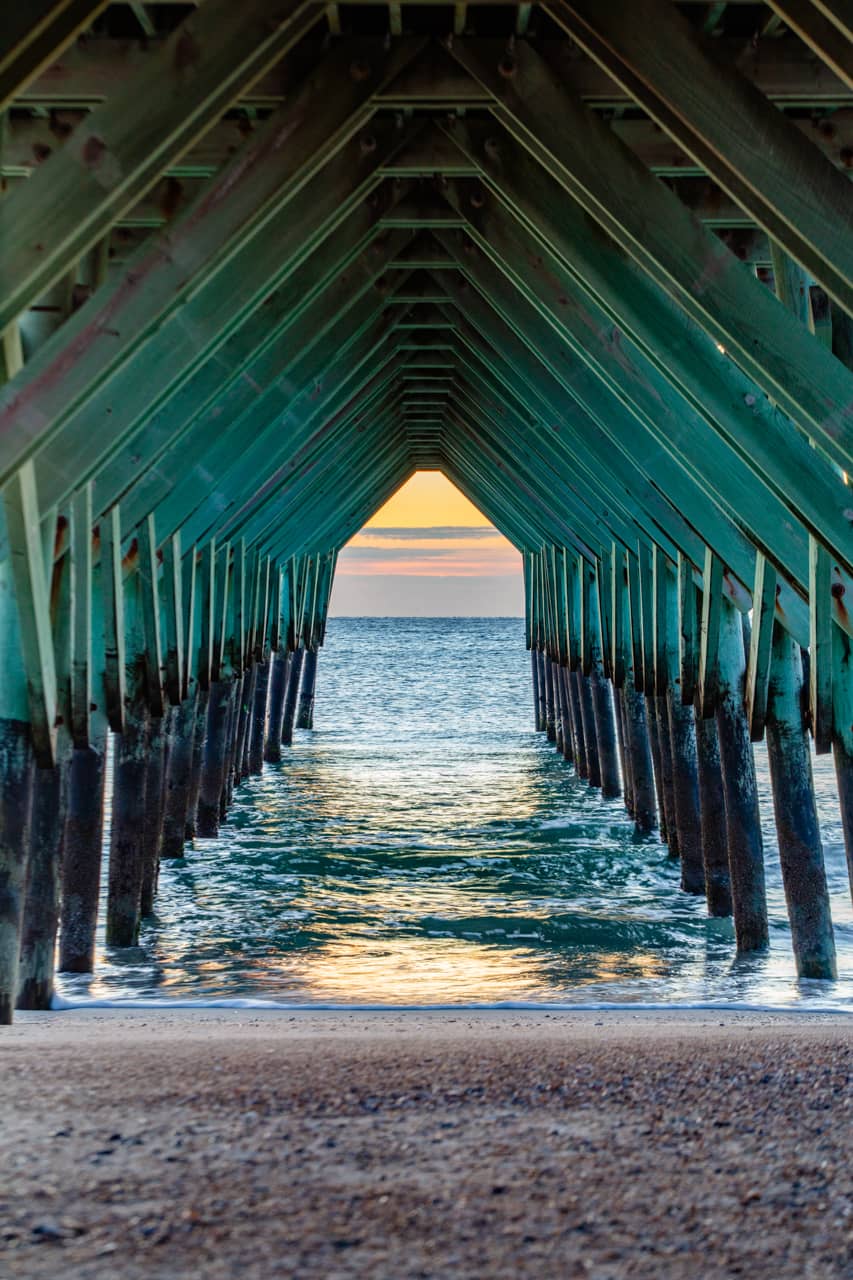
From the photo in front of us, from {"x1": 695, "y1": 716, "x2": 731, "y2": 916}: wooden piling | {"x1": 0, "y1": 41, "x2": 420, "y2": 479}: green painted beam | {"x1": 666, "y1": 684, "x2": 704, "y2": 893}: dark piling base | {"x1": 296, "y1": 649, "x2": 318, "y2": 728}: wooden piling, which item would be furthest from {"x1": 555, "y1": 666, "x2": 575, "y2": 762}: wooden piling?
{"x1": 0, "y1": 41, "x2": 420, "y2": 479}: green painted beam

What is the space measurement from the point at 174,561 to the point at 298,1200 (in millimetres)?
8152

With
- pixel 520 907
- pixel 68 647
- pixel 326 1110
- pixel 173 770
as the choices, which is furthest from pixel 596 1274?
pixel 173 770

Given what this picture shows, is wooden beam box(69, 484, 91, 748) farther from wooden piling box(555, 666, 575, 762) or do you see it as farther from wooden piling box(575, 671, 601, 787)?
wooden piling box(555, 666, 575, 762)

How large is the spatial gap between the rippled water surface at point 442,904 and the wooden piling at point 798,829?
228mm

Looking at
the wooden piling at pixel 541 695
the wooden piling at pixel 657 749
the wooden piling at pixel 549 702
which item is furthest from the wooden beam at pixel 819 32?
the wooden piling at pixel 541 695

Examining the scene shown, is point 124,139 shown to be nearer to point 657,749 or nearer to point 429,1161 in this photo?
point 429,1161

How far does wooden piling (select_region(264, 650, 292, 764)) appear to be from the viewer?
74.0ft

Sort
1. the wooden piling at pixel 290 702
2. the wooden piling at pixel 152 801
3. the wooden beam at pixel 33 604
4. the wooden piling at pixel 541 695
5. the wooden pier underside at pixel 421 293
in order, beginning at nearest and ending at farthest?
the wooden pier underside at pixel 421 293 → the wooden beam at pixel 33 604 → the wooden piling at pixel 152 801 → the wooden piling at pixel 290 702 → the wooden piling at pixel 541 695

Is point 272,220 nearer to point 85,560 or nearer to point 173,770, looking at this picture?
point 85,560

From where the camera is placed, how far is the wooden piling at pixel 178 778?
12.6 m

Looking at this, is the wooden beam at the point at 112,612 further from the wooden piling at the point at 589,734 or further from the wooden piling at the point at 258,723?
the wooden piling at the point at 258,723

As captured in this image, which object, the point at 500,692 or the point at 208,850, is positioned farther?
the point at 500,692

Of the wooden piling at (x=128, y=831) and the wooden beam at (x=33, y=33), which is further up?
the wooden beam at (x=33, y=33)

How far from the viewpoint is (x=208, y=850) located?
540 inches
